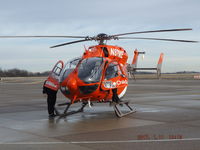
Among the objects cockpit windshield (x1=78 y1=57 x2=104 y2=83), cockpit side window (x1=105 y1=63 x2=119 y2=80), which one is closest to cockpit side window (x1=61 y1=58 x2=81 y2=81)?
cockpit windshield (x1=78 y1=57 x2=104 y2=83)

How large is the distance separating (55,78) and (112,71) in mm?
2265

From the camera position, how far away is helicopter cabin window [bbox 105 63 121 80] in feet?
39.4

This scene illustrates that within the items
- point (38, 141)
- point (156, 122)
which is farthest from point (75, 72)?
point (38, 141)

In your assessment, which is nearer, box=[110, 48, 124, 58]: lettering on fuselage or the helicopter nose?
the helicopter nose

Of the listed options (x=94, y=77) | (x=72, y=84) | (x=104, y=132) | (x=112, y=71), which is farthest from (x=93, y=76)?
(x=104, y=132)

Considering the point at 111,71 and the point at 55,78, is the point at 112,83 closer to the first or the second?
the point at 111,71

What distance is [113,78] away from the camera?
12227 mm

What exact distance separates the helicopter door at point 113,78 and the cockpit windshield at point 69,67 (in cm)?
123

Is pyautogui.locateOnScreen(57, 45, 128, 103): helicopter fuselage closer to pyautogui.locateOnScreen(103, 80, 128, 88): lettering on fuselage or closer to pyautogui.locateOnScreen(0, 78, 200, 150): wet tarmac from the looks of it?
pyautogui.locateOnScreen(103, 80, 128, 88): lettering on fuselage

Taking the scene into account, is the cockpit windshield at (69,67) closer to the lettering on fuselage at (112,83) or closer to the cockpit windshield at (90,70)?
the cockpit windshield at (90,70)

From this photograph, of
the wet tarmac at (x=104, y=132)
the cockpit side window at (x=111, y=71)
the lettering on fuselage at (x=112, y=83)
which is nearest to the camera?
the wet tarmac at (x=104, y=132)

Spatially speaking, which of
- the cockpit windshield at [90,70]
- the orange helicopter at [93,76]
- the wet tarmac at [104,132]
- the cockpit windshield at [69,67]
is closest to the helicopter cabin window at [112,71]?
the orange helicopter at [93,76]

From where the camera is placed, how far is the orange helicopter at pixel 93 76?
Result: 37.1 ft

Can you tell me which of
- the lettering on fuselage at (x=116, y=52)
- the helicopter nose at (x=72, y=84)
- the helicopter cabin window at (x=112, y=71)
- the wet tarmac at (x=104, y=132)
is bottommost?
the wet tarmac at (x=104, y=132)
